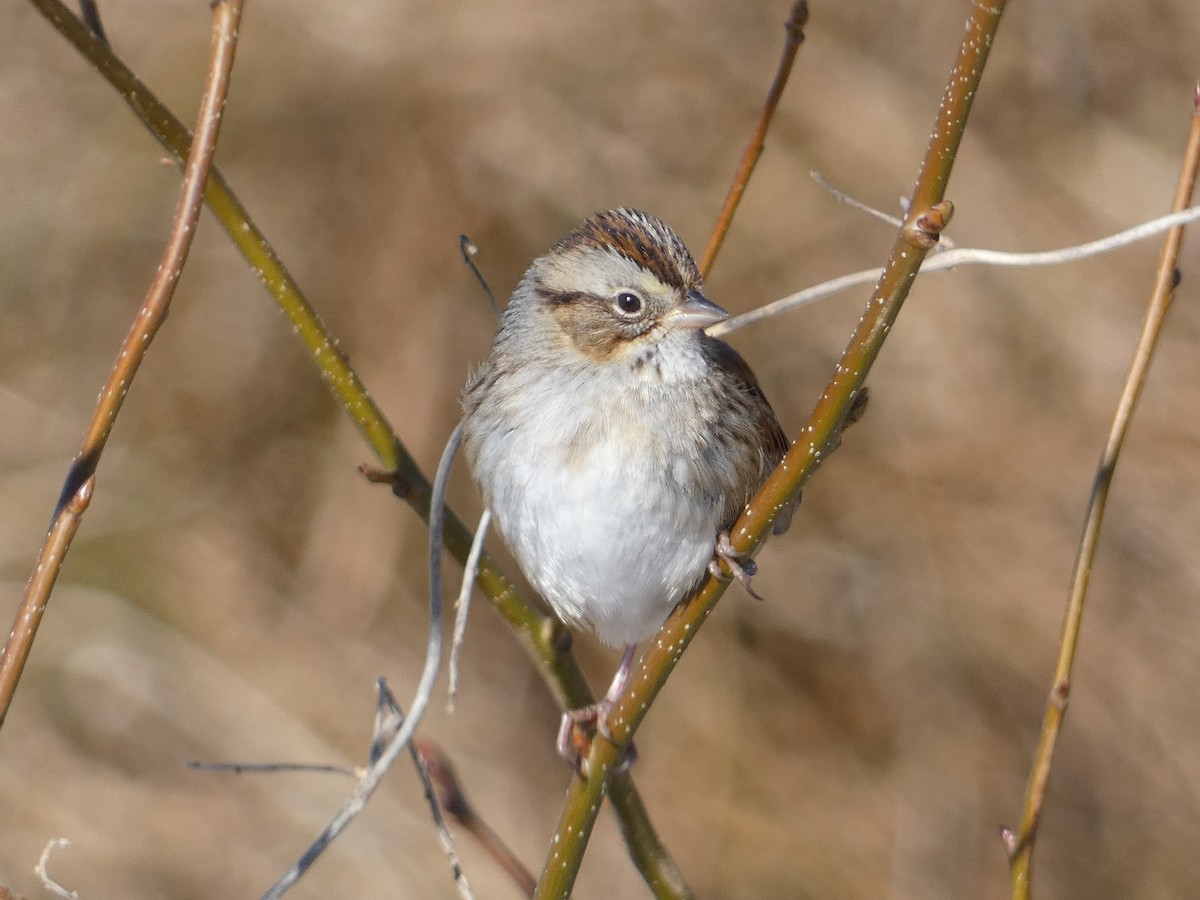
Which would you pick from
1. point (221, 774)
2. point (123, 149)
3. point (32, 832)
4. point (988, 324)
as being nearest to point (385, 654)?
point (221, 774)

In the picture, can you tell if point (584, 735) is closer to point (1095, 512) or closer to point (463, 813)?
point (463, 813)

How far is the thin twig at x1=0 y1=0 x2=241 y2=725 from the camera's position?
164cm

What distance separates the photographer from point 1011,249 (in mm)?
5488

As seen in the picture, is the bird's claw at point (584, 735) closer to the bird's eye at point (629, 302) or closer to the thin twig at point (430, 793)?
the thin twig at point (430, 793)

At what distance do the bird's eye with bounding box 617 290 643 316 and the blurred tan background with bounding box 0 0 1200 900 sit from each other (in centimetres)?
289

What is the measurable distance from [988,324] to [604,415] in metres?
3.35

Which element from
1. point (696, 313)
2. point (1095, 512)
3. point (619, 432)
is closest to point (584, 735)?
point (619, 432)

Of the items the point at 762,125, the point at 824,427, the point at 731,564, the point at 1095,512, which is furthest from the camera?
the point at 762,125

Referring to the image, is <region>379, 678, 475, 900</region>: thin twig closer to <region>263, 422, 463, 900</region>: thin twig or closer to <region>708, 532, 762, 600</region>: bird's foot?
<region>263, 422, 463, 900</region>: thin twig

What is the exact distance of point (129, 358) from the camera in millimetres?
1643

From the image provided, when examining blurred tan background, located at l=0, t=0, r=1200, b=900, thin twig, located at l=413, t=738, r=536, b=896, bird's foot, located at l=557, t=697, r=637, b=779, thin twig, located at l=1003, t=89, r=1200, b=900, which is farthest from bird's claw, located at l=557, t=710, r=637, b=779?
blurred tan background, located at l=0, t=0, r=1200, b=900

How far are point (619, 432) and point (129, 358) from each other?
4.15 ft

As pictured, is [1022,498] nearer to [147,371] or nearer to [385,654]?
[385,654]

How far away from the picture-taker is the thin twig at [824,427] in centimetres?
156
